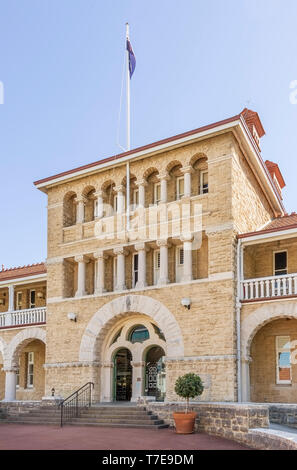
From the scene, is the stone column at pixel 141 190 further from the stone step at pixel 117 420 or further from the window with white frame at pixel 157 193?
the stone step at pixel 117 420

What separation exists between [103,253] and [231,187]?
235 inches

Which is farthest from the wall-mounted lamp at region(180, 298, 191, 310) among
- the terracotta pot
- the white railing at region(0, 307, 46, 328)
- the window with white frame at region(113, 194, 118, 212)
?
the white railing at region(0, 307, 46, 328)

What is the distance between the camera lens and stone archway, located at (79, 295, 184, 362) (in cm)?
2050

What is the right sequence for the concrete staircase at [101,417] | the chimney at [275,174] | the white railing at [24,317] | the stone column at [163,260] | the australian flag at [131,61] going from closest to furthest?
the concrete staircase at [101,417]
the stone column at [163,260]
the australian flag at [131,61]
the white railing at [24,317]
the chimney at [275,174]

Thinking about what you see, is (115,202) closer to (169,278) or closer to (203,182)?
(203,182)

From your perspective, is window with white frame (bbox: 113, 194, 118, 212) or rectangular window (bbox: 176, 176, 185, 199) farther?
window with white frame (bbox: 113, 194, 118, 212)

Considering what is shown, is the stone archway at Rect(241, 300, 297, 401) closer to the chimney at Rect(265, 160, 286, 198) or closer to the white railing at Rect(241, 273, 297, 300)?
the white railing at Rect(241, 273, 297, 300)

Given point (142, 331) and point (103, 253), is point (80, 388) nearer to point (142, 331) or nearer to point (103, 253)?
point (142, 331)

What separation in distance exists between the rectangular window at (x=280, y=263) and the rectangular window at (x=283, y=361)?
2567mm

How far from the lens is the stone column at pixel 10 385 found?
80.5ft

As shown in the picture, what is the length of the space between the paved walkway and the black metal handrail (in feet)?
6.72

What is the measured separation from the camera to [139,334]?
22.6 meters

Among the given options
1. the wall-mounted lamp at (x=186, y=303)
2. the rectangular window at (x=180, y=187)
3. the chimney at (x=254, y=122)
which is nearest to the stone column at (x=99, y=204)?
the rectangular window at (x=180, y=187)

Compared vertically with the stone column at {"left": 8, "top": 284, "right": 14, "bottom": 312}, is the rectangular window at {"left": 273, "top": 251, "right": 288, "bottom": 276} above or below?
above
